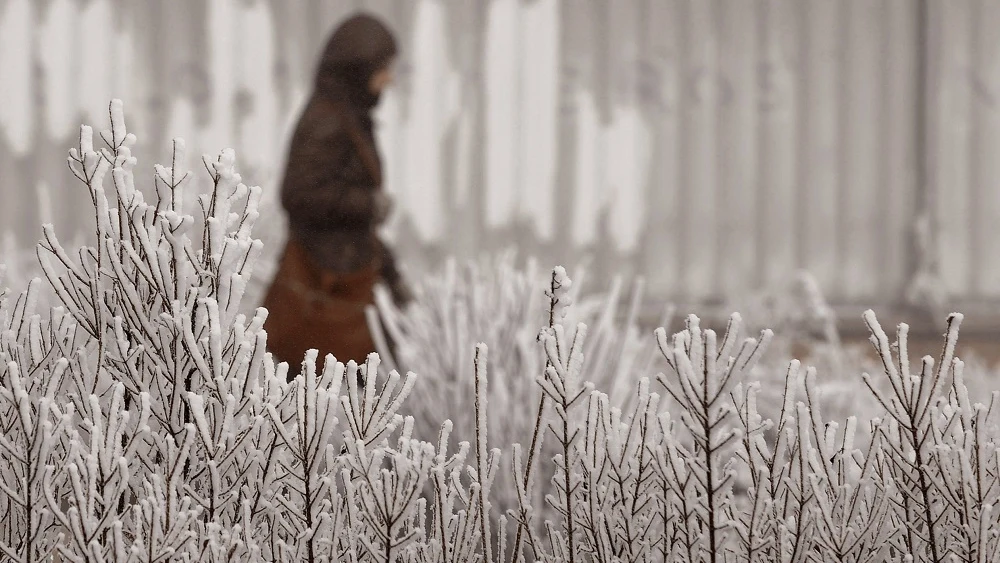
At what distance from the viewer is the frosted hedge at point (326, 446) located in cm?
63

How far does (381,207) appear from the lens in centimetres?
188

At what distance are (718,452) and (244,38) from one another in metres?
3.55

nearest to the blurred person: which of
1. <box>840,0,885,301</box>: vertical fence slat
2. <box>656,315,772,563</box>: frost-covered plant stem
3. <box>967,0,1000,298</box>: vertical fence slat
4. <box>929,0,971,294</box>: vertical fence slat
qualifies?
<box>656,315,772,563</box>: frost-covered plant stem

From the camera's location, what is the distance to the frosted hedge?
63 cm

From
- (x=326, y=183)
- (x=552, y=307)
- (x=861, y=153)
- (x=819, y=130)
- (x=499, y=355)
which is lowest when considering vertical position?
(x=499, y=355)

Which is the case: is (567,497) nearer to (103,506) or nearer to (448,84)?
(103,506)

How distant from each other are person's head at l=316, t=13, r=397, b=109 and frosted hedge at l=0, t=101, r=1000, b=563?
1.25 meters

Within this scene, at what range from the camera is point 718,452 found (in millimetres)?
657

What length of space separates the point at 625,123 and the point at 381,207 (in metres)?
2.23

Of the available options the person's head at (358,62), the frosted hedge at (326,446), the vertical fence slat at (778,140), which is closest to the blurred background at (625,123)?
the vertical fence slat at (778,140)

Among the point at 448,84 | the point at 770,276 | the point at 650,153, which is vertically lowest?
the point at 770,276

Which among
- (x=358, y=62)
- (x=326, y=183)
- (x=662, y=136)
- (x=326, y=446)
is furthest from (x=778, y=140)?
(x=326, y=446)

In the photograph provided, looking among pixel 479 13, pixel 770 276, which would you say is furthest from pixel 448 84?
pixel 770 276

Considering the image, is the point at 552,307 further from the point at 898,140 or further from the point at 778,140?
the point at 898,140
